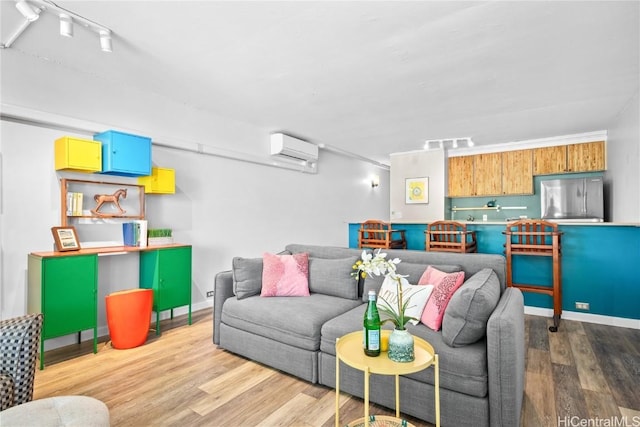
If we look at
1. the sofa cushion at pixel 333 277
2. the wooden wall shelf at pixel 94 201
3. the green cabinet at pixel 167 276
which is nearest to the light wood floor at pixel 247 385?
the green cabinet at pixel 167 276

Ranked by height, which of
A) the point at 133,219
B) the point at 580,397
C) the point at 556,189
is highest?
the point at 556,189

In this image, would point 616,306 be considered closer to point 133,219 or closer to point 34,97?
point 133,219

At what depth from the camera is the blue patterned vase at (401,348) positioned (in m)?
1.49

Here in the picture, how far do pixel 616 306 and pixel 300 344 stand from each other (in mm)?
3492

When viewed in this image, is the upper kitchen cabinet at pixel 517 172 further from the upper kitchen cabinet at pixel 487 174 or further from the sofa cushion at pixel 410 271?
the sofa cushion at pixel 410 271

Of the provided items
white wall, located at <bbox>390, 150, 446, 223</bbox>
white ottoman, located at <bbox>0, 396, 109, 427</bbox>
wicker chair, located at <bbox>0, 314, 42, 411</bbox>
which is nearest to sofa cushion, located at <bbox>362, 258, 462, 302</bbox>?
white ottoman, located at <bbox>0, 396, 109, 427</bbox>

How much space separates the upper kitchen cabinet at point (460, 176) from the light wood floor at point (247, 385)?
367cm

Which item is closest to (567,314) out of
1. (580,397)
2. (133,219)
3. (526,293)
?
(526,293)

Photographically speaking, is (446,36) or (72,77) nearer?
(446,36)

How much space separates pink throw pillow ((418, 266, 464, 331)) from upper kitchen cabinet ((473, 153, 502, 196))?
467cm

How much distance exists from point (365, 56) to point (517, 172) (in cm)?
452

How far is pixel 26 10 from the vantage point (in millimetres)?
2102

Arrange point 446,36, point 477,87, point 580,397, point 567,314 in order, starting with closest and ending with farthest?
point 580,397
point 446,36
point 477,87
point 567,314

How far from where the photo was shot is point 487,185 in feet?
20.4
